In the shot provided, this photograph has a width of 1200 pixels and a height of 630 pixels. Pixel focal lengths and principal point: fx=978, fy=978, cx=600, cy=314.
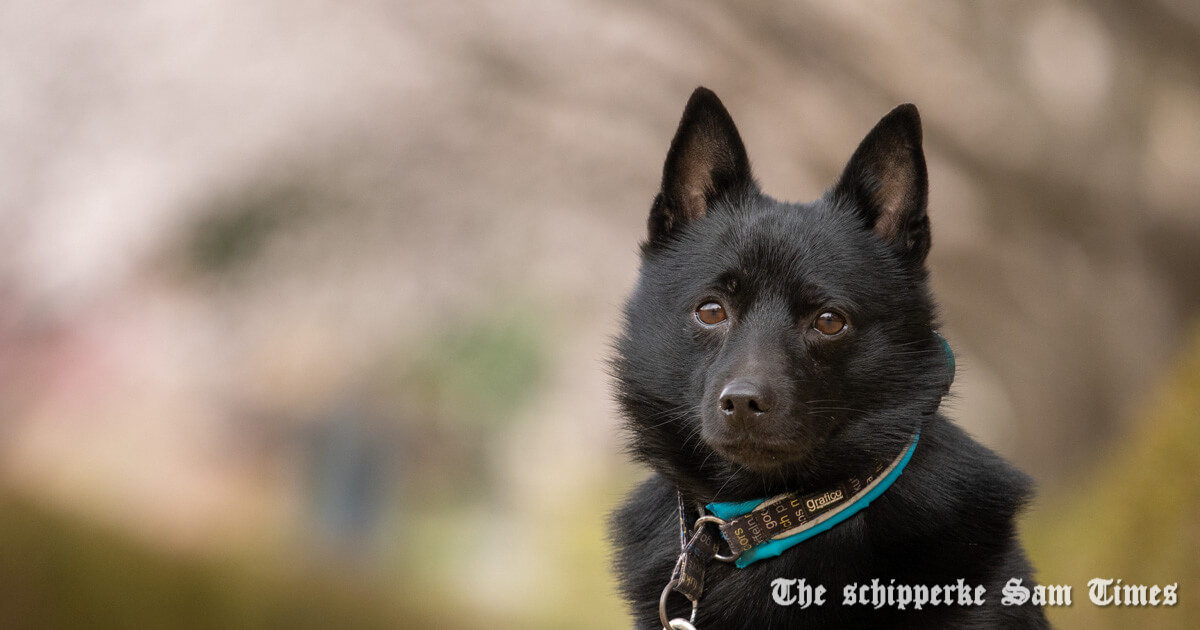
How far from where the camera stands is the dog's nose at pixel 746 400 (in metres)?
2.10

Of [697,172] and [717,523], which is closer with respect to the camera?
[717,523]

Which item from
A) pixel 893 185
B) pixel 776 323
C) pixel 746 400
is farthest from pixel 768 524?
pixel 893 185

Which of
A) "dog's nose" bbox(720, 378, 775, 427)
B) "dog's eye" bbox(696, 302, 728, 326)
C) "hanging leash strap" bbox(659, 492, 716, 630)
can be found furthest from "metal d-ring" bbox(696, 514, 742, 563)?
"dog's eye" bbox(696, 302, 728, 326)

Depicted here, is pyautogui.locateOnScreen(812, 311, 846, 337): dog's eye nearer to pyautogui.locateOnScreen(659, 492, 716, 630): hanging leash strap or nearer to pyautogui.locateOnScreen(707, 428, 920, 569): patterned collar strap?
pyautogui.locateOnScreen(707, 428, 920, 569): patterned collar strap

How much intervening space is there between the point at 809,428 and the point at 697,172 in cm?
78

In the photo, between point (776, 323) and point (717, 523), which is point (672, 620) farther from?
point (776, 323)

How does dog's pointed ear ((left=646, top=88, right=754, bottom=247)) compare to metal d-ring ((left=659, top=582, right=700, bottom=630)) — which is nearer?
metal d-ring ((left=659, top=582, right=700, bottom=630))

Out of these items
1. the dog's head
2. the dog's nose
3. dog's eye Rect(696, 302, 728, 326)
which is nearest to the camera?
the dog's nose

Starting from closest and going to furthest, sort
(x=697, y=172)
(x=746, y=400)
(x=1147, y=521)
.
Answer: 1. (x=746, y=400)
2. (x=697, y=172)
3. (x=1147, y=521)

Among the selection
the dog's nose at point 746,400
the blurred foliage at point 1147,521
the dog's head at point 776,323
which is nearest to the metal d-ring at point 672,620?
the dog's head at point 776,323

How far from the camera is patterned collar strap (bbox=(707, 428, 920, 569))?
7.17 feet

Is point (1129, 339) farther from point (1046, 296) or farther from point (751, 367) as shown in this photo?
point (751, 367)

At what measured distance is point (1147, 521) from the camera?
384cm

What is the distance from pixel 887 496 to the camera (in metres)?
2.26
